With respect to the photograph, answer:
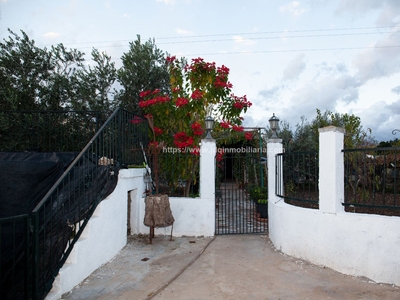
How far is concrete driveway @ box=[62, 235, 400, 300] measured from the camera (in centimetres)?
360

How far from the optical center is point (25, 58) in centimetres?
908

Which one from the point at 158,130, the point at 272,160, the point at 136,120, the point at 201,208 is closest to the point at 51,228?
the point at 136,120

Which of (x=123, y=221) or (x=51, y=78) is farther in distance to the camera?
(x=51, y=78)

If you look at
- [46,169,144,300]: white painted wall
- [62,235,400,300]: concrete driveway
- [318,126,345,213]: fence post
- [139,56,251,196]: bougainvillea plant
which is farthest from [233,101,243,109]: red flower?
[62,235,400,300]: concrete driveway

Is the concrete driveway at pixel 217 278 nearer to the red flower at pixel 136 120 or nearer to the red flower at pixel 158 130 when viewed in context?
the red flower at pixel 136 120

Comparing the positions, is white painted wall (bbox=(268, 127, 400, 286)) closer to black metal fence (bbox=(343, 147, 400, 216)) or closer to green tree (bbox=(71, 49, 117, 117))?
black metal fence (bbox=(343, 147, 400, 216))

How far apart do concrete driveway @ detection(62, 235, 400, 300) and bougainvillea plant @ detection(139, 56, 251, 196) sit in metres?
2.47

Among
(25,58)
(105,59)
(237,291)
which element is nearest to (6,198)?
(237,291)

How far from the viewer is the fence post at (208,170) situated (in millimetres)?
6445

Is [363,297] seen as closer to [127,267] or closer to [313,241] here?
[313,241]

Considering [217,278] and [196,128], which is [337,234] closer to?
[217,278]

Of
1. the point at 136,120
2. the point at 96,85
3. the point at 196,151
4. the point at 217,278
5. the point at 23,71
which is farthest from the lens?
the point at 96,85

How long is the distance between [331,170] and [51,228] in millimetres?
4001

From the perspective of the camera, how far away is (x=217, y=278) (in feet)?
13.5
